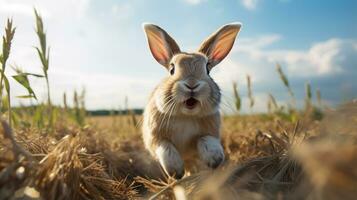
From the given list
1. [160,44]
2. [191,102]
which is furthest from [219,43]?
[191,102]

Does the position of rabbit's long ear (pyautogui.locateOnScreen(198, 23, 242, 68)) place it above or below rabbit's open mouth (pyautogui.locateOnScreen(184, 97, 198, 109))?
above

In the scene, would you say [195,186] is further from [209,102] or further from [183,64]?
[183,64]

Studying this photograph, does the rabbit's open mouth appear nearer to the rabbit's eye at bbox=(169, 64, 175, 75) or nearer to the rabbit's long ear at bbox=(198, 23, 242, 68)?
the rabbit's eye at bbox=(169, 64, 175, 75)

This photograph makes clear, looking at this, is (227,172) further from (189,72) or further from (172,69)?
(172,69)

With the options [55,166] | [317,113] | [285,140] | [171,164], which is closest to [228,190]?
[55,166]

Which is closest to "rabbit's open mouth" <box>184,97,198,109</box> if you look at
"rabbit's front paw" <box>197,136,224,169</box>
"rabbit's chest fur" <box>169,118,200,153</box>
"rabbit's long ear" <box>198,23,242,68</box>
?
"rabbit's chest fur" <box>169,118,200,153</box>

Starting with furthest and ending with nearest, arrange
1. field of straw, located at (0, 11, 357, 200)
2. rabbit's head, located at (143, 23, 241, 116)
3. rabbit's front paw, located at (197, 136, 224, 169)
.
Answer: rabbit's head, located at (143, 23, 241, 116) < rabbit's front paw, located at (197, 136, 224, 169) < field of straw, located at (0, 11, 357, 200)
